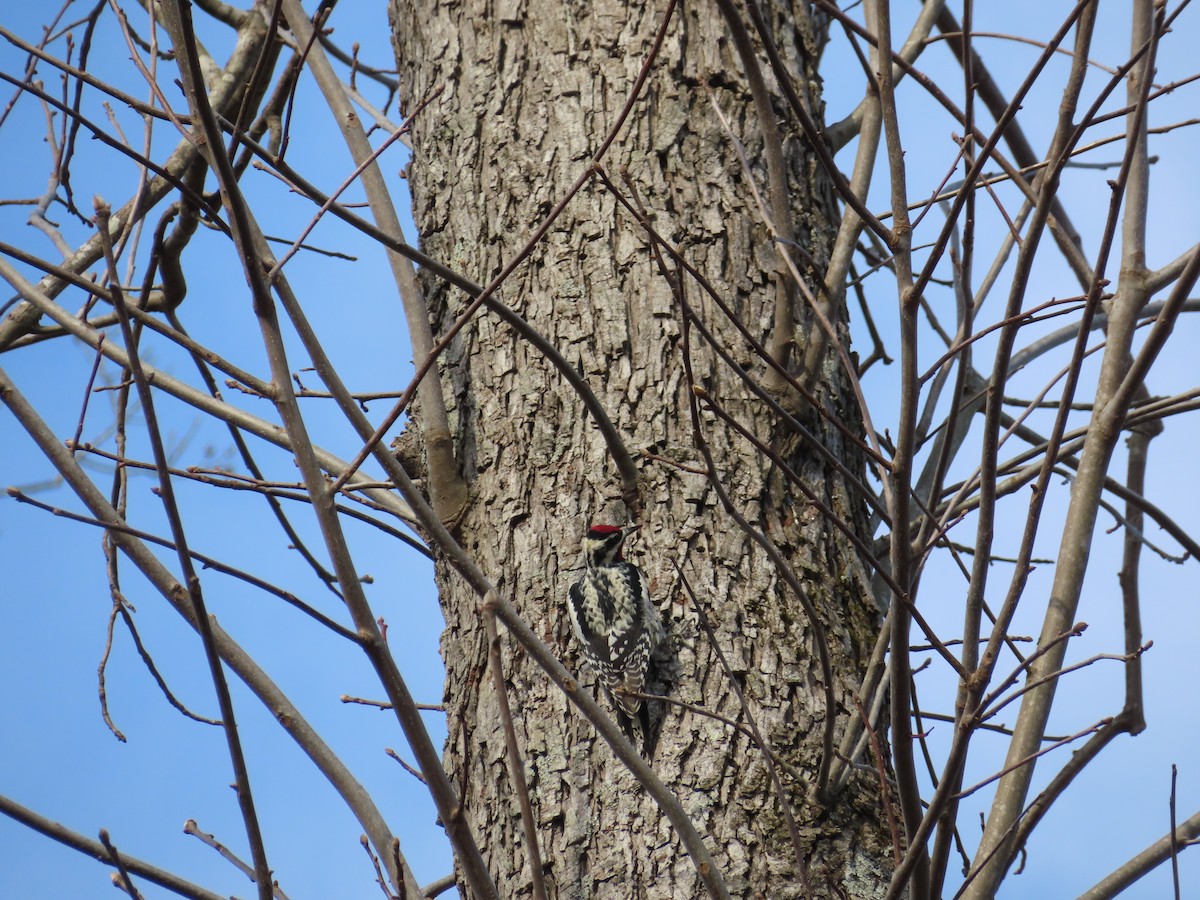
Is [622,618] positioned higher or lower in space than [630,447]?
lower

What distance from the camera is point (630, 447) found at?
273cm

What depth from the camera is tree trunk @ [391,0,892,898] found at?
241cm

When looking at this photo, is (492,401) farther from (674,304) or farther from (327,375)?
(327,375)

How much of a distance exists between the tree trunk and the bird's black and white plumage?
5 cm

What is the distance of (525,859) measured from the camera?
2.47 metres

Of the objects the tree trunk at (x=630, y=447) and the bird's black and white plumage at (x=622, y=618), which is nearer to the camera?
the tree trunk at (x=630, y=447)

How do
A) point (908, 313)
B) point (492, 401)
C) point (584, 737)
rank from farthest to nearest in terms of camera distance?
1. point (492, 401)
2. point (584, 737)
3. point (908, 313)

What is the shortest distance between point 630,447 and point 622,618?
1.72 feet

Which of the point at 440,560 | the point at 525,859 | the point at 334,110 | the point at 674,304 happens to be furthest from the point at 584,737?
the point at 334,110

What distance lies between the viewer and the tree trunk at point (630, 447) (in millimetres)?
2408

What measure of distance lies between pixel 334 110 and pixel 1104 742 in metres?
2.32

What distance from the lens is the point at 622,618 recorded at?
3.00 m

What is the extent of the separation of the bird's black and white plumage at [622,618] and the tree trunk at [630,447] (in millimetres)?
48

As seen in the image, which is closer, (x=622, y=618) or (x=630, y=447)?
(x=630, y=447)
